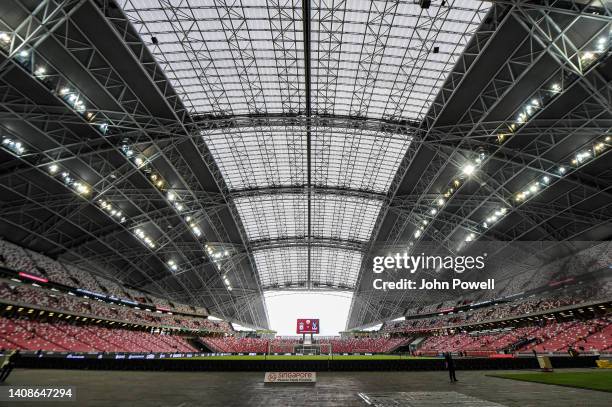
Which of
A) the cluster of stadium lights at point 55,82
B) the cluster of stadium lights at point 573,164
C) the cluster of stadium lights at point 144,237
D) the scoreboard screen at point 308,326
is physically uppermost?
the cluster of stadium lights at point 55,82

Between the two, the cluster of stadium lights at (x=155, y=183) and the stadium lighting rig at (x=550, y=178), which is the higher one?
the cluster of stadium lights at (x=155, y=183)

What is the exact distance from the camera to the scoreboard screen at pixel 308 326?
136 ft

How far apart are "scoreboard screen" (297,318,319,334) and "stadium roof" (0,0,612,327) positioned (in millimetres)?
19319

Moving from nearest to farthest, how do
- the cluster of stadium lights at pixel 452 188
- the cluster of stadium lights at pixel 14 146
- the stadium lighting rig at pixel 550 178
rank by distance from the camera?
the stadium lighting rig at pixel 550 178 → the cluster of stadium lights at pixel 14 146 → the cluster of stadium lights at pixel 452 188

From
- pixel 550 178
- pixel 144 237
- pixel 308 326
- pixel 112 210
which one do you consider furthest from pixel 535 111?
pixel 144 237

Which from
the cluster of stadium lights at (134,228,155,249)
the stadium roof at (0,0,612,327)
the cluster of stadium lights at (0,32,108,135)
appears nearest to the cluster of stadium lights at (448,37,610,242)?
the stadium roof at (0,0,612,327)

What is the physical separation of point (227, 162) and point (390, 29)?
25.4 m

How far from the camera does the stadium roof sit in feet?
69.5

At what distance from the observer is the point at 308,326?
41.9m

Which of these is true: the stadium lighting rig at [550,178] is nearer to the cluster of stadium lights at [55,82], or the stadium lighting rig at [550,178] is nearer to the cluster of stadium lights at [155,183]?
the cluster of stadium lights at [155,183]

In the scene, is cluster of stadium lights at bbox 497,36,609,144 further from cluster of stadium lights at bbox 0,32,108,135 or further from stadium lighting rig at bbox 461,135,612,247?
cluster of stadium lights at bbox 0,32,108,135

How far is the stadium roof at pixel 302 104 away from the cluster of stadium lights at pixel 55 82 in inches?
5.5

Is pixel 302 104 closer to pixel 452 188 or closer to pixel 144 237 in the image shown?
pixel 452 188

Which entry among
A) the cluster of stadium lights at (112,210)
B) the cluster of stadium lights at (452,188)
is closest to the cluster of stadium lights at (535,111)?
the cluster of stadium lights at (452,188)
